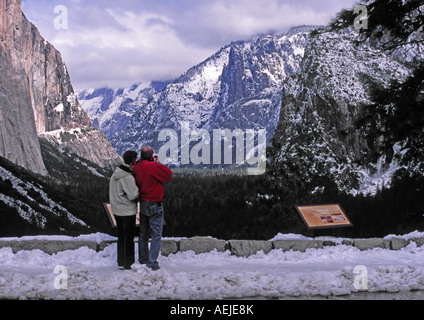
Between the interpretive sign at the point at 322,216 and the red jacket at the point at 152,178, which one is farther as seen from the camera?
the interpretive sign at the point at 322,216

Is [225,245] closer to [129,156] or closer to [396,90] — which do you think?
[129,156]

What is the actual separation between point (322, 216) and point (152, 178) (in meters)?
6.30

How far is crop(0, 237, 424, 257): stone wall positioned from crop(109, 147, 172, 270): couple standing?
76.4 inches

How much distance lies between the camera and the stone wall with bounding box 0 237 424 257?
12.8 metres

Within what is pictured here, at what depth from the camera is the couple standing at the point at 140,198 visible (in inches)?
442

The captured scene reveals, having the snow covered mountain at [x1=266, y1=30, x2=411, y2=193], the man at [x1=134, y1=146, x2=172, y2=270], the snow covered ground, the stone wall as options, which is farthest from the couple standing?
the snow covered mountain at [x1=266, y1=30, x2=411, y2=193]

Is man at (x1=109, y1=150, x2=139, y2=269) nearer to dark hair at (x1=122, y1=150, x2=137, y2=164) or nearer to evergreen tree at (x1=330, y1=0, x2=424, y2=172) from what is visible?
dark hair at (x1=122, y1=150, x2=137, y2=164)

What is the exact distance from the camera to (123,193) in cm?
1136

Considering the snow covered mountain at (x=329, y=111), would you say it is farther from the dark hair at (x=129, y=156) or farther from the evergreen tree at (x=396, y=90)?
the dark hair at (x=129, y=156)

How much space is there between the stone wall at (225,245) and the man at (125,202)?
200 centimetres

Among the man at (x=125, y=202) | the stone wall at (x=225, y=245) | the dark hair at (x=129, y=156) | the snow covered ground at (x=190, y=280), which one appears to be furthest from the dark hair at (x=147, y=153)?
the stone wall at (x=225, y=245)

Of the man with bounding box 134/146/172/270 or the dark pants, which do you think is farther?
the dark pants

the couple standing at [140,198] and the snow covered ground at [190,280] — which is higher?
the couple standing at [140,198]

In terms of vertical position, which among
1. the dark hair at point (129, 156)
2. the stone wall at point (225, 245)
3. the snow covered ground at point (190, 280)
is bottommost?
the snow covered ground at point (190, 280)
